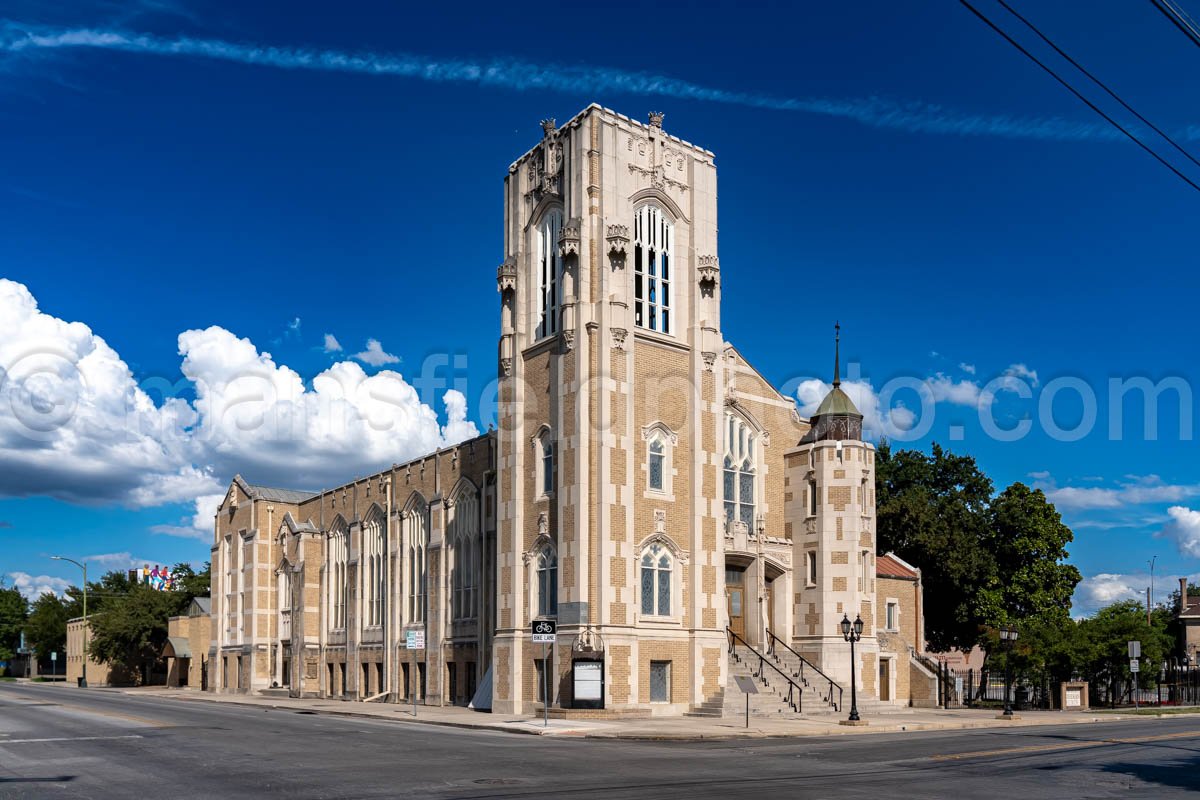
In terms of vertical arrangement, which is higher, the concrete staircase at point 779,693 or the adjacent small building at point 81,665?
the concrete staircase at point 779,693

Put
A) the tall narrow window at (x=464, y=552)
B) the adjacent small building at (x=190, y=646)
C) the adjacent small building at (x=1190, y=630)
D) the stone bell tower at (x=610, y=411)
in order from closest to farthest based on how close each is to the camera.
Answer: the stone bell tower at (x=610, y=411) → the tall narrow window at (x=464, y=552) → the adjacent small building at (x=190, y=646) → the adjacent small building at (x=1190, y=630)

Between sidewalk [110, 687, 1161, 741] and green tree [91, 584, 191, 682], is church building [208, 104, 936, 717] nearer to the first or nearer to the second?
sidewalk [110, 687, 1161, 741]

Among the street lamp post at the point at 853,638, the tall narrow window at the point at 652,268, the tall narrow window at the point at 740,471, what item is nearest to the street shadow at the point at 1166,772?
the street lamp post at the point at 853,638

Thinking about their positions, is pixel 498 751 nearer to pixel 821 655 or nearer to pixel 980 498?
pixel 821 655

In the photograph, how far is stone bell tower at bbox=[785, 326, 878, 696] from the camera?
4372cm

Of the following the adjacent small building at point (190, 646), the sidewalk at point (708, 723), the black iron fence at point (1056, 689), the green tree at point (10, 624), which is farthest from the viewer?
the green tree at point (10, 624)

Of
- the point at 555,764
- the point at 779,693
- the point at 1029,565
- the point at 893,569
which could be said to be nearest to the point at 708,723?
the point at 779,693

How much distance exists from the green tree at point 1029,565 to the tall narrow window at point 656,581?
27594mm

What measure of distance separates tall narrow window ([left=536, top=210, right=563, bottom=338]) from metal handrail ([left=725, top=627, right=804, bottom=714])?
12350 mm

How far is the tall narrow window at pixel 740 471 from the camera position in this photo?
44.6 metres

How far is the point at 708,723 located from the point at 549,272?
652 inches

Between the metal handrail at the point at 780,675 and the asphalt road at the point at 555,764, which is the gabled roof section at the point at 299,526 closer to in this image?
the metal handrail at the point at 780,675

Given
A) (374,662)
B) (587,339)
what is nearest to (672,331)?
(587,339)

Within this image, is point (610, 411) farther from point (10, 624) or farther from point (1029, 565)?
point (10, 624)
